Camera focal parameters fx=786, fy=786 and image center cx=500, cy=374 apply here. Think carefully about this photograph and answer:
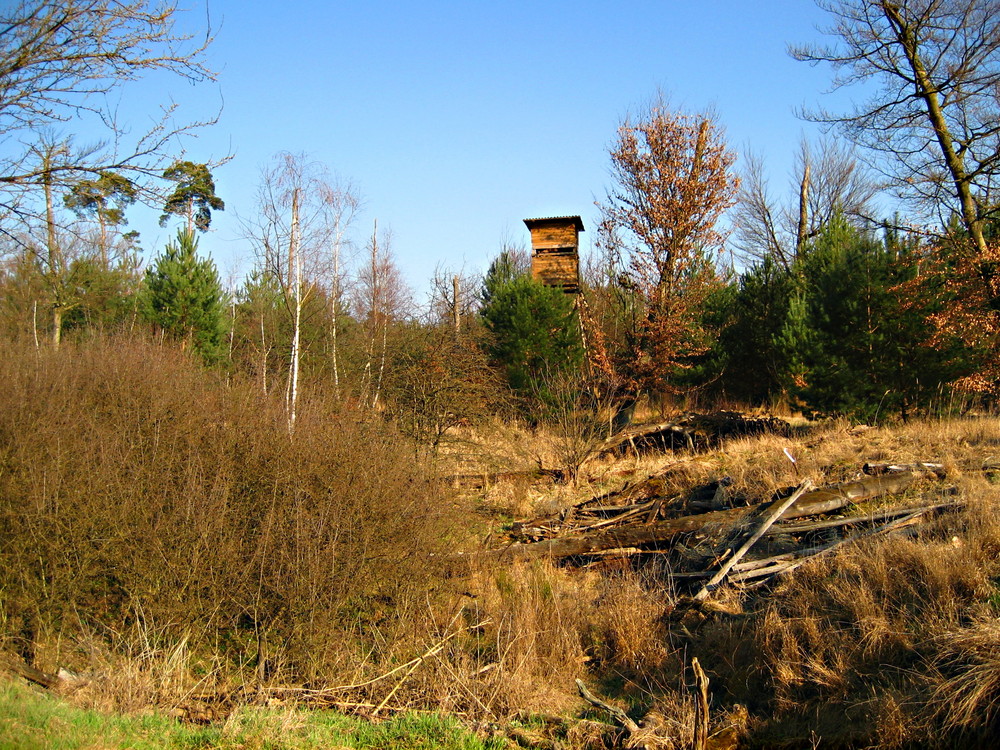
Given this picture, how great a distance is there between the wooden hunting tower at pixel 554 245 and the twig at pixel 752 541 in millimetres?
14288

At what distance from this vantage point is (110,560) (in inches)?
327

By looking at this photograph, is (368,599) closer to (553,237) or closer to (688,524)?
(688,524)

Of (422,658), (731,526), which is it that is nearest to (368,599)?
(422,658)

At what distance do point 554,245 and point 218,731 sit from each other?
65.8 feet

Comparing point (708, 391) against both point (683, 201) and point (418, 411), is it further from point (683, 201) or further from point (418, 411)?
point (418, 411)

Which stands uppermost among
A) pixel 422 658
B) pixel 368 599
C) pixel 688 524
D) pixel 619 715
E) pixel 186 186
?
pixel 186 186

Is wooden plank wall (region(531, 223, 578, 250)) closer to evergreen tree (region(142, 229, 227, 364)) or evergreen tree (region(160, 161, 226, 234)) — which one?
evergreen tree (region(142, 229, 227, 364))

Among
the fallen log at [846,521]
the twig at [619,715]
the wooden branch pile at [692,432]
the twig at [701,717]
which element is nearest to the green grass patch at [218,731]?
the twig at [619,715]

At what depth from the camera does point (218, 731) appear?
5773mm

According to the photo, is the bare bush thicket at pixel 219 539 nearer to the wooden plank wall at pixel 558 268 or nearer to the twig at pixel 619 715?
the twig at pixel 619 715

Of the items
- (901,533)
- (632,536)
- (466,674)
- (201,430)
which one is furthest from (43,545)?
(901,533)

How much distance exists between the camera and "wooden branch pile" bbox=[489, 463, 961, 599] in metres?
9.41

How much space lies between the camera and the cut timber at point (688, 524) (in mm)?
10484

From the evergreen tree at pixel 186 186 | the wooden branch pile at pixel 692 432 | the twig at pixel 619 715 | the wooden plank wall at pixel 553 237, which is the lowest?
the twig at pixel 619 715
